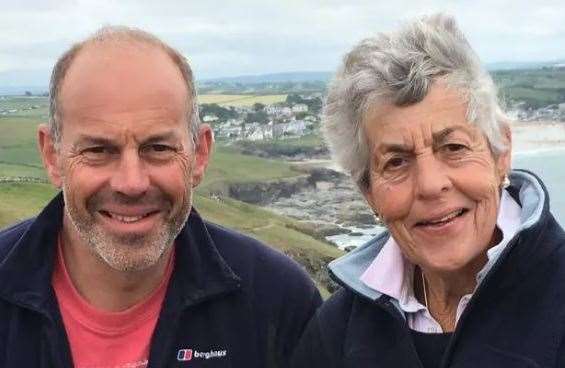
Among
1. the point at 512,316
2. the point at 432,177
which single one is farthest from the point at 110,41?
the point at 512,316

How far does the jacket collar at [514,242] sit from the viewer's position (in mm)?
3432

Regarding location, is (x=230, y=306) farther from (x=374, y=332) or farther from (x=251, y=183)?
(x=251, y=183)

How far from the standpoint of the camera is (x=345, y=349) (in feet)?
13.3

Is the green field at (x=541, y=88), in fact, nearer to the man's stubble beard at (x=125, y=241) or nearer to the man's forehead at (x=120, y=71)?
the man's forehead at (x=120, y=71)

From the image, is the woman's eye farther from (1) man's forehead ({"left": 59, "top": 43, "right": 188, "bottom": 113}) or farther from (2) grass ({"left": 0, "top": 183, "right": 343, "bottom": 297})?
(2) grass ({"left": 0, "top": 183, "right": 343, "bottom": 297})

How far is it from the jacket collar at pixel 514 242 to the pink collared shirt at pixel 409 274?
0.04 metres

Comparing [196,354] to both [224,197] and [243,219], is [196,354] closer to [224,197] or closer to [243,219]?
[243,219]

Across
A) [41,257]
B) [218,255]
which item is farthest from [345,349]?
[41,257]

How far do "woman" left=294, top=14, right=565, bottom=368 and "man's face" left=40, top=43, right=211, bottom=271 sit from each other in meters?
0.89

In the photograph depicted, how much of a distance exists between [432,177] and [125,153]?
161cm

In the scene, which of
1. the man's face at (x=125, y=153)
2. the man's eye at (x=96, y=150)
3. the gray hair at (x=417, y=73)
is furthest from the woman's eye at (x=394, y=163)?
the man's eye at (x=96, y=150)

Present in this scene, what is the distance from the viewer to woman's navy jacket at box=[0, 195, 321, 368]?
4.30 meters

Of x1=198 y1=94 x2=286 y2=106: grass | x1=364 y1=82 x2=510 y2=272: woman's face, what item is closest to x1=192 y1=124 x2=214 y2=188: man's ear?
x1=364 y1=82 x2=510 y2=272: woman's face

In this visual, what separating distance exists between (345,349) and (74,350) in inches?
59.3
